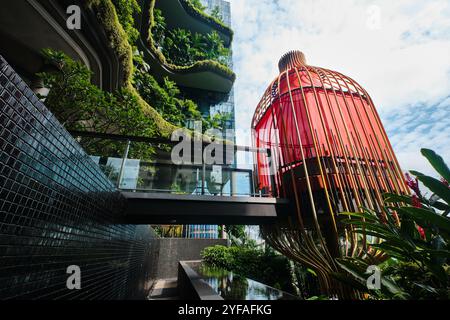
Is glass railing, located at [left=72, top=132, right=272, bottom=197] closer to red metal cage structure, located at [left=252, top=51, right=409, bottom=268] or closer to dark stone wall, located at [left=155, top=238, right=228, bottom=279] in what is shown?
red metal cage structure, located at [left=252, top=51, right=409, bottom=268]

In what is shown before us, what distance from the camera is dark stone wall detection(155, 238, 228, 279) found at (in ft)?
33.5

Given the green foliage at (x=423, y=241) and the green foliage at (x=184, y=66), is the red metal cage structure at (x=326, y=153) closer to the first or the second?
the green foliage at (x=423, y=241)

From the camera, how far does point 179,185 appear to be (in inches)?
151

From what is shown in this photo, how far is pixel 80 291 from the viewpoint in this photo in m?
1.63

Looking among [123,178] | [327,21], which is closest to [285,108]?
[327,21]

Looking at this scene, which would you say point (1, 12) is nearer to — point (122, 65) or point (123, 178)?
point (122, 65)

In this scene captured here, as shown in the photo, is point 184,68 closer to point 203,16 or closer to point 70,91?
point 203,16

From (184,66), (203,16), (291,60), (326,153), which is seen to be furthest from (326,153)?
(203,16)

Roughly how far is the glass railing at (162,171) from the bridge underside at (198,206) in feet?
0.53

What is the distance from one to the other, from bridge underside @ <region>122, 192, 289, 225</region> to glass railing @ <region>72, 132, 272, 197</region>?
16cm

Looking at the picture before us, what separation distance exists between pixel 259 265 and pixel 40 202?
7.15m

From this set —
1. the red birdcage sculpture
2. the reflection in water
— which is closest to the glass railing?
the red birdcage sculpture

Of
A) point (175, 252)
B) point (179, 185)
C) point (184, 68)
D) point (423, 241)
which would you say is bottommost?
point (175, 252)
